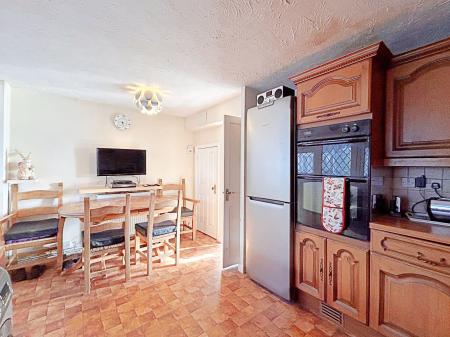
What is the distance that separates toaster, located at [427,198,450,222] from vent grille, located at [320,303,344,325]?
0.99 m

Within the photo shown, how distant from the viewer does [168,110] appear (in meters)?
3.81

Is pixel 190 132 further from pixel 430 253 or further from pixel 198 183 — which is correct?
pixel 430 253

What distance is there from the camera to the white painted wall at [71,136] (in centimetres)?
290

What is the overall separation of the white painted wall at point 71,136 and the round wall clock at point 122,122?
0.07 meters

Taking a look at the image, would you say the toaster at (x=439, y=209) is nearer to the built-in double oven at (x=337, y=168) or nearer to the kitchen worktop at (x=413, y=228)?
the kitchen worktop at (x=413, y=228)

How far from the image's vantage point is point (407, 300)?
1324 mm

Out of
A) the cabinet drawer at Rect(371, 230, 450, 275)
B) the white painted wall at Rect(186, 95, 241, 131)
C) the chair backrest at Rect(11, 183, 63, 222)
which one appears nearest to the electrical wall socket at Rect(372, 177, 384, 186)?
the cabinet drawer at Rect(371, 230, 450, 275)

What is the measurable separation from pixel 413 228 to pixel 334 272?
2.08 ft

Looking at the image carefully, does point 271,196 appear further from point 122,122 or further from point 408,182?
point 122,122

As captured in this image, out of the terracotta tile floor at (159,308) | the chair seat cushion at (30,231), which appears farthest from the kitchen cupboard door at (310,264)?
the chair seat cushion at (30,231)

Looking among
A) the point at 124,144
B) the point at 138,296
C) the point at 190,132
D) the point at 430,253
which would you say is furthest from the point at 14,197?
the point at 430,253

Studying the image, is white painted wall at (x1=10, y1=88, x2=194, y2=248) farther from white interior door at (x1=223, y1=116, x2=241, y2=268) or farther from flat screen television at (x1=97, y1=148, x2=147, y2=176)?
white interior door at (x1=223, y1=116, x2=241, y2=268)

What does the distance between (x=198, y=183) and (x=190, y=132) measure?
3.44 ft

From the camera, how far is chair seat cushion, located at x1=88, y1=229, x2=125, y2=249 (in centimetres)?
224
